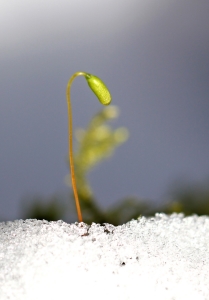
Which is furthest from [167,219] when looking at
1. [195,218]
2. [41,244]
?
[41,244]

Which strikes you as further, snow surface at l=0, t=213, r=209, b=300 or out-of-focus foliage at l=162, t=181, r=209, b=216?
out-of-focus foliage at l=162, t=181, r=209, b=216

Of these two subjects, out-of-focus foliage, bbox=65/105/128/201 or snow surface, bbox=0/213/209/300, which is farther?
out-of-focus foliage, bbox=65/105/128/201

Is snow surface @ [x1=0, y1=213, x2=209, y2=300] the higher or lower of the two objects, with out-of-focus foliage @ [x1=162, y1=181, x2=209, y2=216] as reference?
lower

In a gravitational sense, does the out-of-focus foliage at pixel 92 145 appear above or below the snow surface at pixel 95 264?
above

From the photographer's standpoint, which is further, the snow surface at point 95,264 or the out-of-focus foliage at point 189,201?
the out-of-focus foliage at point 189,201

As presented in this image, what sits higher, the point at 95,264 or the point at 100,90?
the point at 100,90

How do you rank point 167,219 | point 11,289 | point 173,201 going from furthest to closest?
point 173,201, point 167,219, point 11,289

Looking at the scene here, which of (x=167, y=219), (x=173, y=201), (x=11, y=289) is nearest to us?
(x=11, y=289)

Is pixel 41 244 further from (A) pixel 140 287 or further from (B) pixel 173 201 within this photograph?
(B) pixel 173 201
